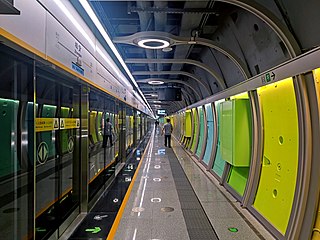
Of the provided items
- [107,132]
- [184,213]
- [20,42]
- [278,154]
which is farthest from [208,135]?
[20,42]

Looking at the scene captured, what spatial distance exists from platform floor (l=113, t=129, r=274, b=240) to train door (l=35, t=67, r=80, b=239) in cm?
101

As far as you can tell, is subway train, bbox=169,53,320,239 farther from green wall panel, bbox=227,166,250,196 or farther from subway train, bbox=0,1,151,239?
subway train, bbox=0,1,151,239

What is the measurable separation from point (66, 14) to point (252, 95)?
122 inches

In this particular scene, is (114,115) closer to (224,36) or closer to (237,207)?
(224,36)

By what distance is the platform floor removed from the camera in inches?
135

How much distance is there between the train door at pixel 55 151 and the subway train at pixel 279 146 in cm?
289

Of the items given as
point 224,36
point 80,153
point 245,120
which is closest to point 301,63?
point 245,120

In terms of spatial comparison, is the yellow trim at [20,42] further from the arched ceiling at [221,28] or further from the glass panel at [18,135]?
the arched ceiling at [221,28]

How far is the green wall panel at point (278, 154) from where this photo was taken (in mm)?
3199

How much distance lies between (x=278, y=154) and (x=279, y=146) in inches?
4.8

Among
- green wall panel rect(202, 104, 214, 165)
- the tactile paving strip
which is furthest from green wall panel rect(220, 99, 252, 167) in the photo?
green wall panel rect(202, 104, 214, 165)

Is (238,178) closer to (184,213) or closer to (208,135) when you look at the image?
(184,213)

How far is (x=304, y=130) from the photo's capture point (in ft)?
9.17

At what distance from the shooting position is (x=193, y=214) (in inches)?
163
